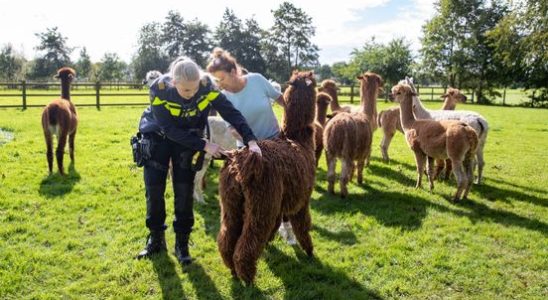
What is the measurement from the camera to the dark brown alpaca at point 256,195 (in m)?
3.02

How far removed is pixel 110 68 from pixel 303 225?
61.9m

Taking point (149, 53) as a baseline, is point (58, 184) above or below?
below

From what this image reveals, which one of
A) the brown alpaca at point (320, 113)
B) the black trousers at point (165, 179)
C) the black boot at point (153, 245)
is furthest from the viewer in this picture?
the brown alpaca at point (320, 113)

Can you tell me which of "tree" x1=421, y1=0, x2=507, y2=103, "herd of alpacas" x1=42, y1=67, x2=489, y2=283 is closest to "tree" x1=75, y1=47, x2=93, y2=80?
"tree" x1=421, y1=0, x2=507, y2=103

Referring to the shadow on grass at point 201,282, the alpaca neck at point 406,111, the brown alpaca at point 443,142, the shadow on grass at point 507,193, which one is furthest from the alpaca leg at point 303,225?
the shadow on grass at point 507,193

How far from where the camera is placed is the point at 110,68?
2346 inches

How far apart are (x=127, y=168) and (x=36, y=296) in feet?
14.2

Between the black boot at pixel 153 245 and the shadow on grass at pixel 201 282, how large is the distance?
428mm

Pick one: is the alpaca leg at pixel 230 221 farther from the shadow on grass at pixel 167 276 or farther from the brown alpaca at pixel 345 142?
the brown alpaca at pixel 345 142

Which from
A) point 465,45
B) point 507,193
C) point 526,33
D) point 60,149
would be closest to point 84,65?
point 465,45

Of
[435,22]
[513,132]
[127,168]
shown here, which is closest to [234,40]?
[435,22]

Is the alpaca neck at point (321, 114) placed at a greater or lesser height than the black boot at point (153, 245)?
greater

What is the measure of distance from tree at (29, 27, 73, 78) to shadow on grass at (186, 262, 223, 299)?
58.4 m

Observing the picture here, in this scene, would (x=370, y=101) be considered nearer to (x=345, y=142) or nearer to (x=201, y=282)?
(x=345, y=142)
